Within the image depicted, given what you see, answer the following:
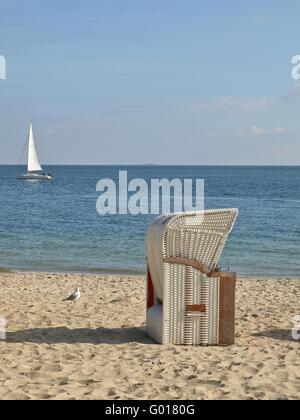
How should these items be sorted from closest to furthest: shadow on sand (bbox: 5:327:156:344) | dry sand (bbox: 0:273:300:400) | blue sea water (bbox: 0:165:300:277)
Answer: dry sand (bbox: 0:273:300:400), shadow on sand (bbox: 5:327:156:344), blue sea water (bbox: 0:165:300:277)

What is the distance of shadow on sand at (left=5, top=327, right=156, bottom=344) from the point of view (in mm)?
7211

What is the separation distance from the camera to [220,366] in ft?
19.8

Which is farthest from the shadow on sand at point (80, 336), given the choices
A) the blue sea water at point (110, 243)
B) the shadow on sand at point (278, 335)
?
the blue sea water at point (110, 243)

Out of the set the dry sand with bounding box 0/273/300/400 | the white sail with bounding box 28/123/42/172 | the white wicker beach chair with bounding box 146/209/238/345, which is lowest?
the dry sand with bounding box 0/273/300/400

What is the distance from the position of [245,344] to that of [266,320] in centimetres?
167

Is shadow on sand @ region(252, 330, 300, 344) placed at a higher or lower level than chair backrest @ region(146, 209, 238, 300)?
lower

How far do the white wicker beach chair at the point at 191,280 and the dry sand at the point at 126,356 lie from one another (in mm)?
Answer: 233

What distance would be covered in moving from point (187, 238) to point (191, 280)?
528mm

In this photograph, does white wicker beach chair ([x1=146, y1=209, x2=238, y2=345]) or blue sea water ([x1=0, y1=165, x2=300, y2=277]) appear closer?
white wicker beach chair ([x1=146, y1=209, x2=238, y2=345])

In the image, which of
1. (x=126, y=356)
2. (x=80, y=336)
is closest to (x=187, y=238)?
(x=126, y=356)

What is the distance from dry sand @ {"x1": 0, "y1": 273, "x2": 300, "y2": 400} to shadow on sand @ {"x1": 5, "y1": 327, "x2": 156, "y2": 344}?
0.04 feet

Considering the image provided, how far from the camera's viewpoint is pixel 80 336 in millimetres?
7504

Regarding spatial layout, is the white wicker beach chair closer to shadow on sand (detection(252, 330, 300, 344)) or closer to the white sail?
shadow on sand (detection(252, 330, 300, 344))

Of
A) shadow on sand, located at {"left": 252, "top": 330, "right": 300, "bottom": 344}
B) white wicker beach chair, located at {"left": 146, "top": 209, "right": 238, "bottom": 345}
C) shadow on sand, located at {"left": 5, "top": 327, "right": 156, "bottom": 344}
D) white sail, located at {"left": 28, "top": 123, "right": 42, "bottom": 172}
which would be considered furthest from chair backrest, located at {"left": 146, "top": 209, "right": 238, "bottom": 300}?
white sail, located at {"left": 28, "top": 123, "right": 42, "bottom": 172}
